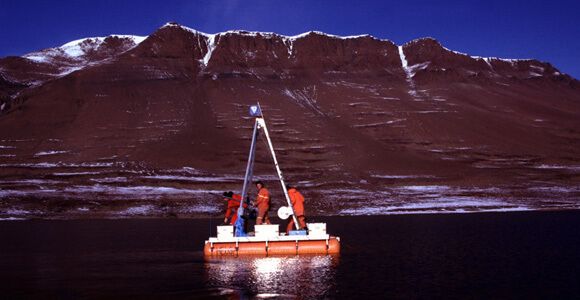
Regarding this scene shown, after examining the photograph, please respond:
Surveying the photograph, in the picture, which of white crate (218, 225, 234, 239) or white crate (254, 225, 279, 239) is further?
white crate (218, 225, 234, 239)

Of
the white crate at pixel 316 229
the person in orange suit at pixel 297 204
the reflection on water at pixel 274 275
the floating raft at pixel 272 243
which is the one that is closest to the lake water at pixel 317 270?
the reflection on water at pixel 274 275

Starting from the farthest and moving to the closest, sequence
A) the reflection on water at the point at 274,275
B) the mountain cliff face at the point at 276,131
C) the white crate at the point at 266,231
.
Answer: the mountain cliff face at the point at 276,131
the white crate at the point at 266,231
the reflection on water at the point at 274,275

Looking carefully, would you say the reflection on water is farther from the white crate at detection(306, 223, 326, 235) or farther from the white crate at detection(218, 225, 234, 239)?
the white crate at detection(306, 223, 326, 235)

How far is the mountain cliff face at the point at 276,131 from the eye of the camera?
10019 cm

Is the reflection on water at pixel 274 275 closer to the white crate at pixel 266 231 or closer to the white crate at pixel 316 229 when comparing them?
the white crate at pixel 266 231

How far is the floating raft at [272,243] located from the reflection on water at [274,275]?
0.67 metres

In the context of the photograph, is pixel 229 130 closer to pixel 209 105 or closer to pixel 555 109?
pixel 209 105

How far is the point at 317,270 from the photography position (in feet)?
88.3

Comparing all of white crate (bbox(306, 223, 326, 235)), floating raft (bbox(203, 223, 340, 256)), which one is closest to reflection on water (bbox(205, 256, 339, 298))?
floating raft (bbox(203, 223, 340, 256))

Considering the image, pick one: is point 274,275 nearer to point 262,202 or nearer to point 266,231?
point 266,231

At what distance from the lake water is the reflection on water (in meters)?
0.04

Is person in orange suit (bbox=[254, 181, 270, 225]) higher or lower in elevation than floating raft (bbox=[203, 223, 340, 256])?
higher

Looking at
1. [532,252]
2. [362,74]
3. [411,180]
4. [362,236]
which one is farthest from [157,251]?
[362,74]

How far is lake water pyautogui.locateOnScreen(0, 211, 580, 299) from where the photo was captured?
74.8 feet
